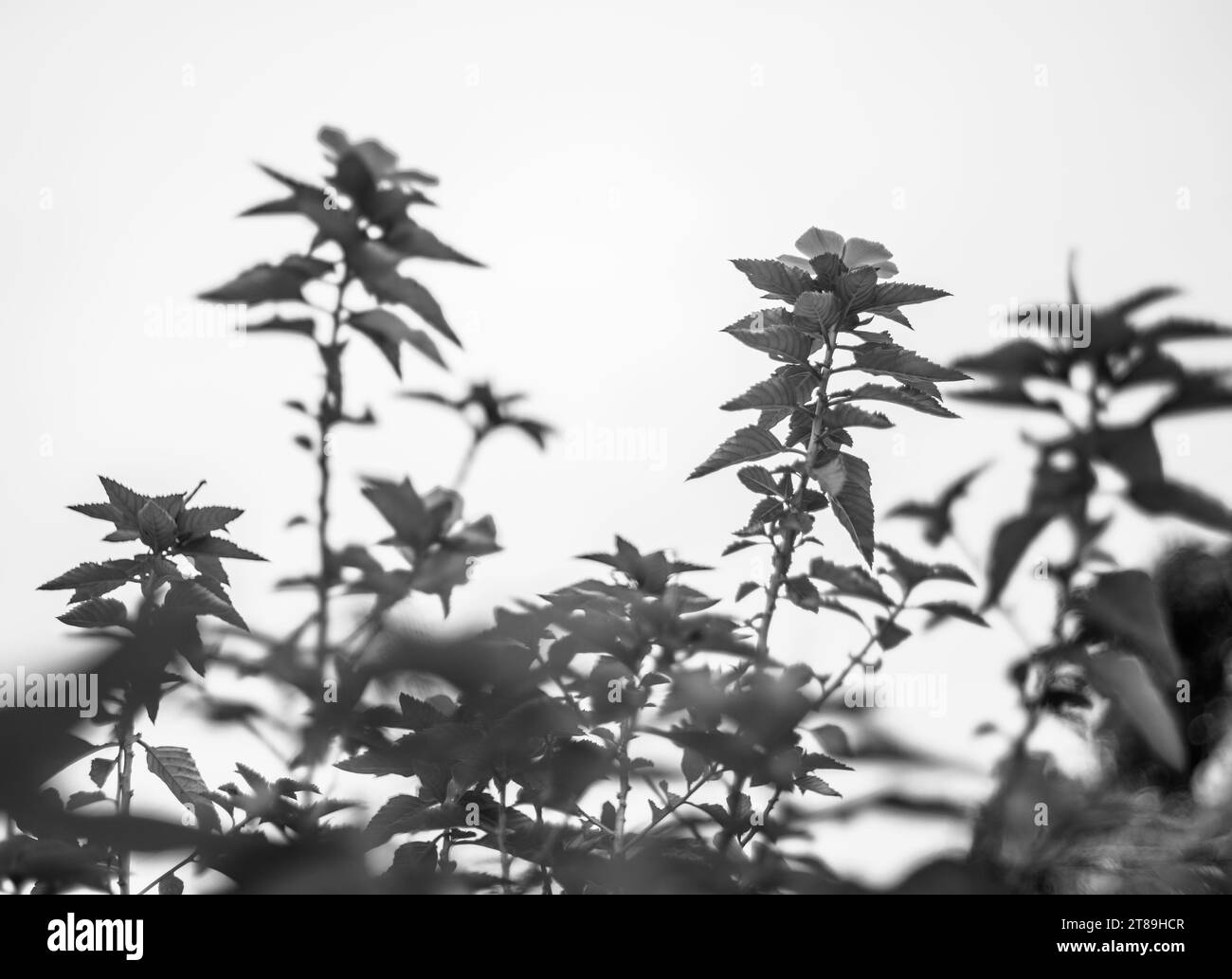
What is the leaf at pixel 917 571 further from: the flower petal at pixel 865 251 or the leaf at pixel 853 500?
the flower petal at pixel 865 251

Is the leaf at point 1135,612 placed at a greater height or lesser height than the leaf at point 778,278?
lesser

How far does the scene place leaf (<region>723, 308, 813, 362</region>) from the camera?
1.89 metres

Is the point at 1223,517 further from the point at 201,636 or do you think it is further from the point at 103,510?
A: the point at 103,510

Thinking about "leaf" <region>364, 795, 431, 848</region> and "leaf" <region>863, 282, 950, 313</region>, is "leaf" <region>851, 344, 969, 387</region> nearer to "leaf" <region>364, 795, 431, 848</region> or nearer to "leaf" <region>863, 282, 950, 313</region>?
"leaf" <region>863, 282, 950, 313</region>

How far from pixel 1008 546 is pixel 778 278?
1294 millimetres

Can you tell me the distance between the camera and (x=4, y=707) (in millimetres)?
655

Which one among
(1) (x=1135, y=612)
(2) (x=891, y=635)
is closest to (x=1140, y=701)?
(1) (x=1135, y=612)

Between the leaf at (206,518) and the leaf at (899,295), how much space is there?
1.21 meters

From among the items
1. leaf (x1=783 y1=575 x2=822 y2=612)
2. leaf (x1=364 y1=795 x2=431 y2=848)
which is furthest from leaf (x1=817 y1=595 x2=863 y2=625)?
leaf (x1=364 y1=795 x2=431 y2=848)

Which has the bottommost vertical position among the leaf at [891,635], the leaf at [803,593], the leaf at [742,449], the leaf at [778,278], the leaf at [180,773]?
the leaf at [180,773]

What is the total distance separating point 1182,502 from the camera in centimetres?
73

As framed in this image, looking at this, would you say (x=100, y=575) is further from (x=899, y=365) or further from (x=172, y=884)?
(x=899, y=365)

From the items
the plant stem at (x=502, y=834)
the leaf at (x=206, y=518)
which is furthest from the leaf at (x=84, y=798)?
the plant stem at (x=502, y=834)

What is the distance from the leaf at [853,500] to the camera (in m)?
1.76
